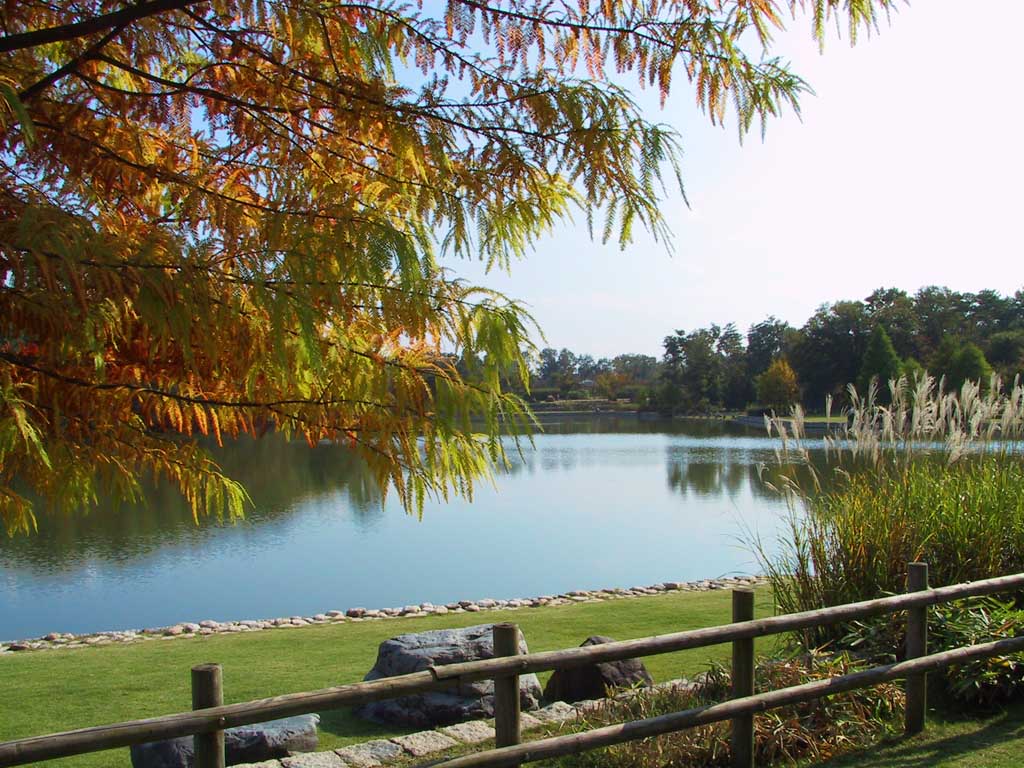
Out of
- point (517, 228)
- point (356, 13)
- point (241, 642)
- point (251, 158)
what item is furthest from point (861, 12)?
point (241, 642)

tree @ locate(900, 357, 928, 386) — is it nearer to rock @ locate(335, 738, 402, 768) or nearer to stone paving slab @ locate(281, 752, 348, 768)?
rock @ locate(335, 738, 402, 768)

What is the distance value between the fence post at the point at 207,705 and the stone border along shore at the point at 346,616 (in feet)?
26.2

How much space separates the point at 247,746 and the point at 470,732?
1.13 meters

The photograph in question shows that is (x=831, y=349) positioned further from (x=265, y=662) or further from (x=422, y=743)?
(x=422, y=743)

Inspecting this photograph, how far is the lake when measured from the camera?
13047 mm

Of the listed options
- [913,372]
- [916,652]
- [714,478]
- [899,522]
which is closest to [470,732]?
[916,652]

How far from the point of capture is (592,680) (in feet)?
17.6

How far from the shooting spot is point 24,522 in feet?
10.5

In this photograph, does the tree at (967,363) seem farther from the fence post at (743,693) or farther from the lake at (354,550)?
the fence post at (743,693)

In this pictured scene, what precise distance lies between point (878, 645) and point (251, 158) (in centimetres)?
440

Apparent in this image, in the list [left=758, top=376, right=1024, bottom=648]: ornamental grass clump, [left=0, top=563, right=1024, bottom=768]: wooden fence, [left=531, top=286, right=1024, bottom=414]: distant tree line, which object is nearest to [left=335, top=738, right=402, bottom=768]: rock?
[left=0, top=563, right=1024, bottom=768]: wooden fence

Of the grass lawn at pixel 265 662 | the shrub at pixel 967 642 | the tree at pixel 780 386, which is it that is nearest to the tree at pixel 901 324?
the tree at pixel 780 386

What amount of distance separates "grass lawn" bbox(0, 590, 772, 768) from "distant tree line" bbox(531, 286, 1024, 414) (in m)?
21.3

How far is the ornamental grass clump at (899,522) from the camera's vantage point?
5.58 meters
